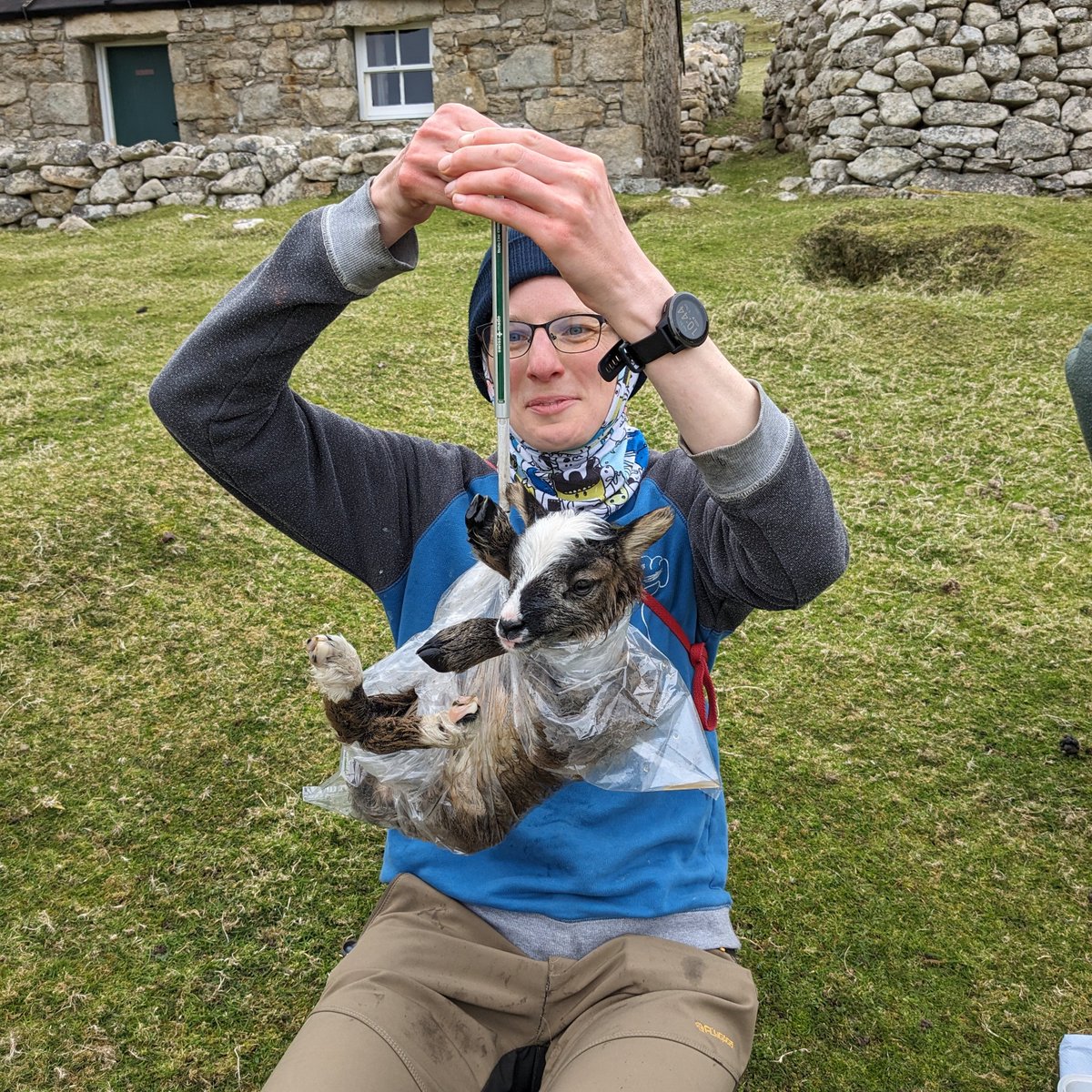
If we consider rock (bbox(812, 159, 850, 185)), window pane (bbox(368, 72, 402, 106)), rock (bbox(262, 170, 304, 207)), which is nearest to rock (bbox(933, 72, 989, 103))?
rock (bbox(812, 159, 850, 185))

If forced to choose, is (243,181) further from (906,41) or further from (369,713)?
(369,713)

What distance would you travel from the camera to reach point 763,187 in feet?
39.2

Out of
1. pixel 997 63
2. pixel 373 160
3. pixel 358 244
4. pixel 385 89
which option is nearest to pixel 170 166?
pixel 373 160

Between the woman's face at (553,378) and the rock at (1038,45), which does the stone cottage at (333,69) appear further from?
the woman's face at (553,378)

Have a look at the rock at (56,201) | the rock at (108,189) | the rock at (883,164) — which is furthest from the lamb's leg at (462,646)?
the rock at (56,201)

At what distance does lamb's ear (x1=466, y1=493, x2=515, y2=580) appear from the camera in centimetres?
174

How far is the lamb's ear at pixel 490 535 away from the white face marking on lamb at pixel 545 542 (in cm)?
2

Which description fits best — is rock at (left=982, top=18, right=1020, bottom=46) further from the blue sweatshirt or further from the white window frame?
the white window frame

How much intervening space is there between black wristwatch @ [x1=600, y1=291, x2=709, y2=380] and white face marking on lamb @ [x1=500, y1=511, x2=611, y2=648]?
1.11ft

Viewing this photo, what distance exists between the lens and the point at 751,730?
12.7 feet

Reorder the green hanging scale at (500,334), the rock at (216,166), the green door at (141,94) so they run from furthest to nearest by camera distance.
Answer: the green door at (141,94), the rock at (216,166), the green hanging scale at (500,334)

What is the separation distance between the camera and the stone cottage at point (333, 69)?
40.0ft

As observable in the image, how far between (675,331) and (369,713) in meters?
0.93

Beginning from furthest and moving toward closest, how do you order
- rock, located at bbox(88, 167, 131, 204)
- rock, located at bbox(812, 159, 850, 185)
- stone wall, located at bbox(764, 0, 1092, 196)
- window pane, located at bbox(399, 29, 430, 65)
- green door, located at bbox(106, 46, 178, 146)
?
green door, located at bbox(106, 46, 178, 146)
window pane, located at bbox(399, 29, 430, 65)
rock, located at bbox(88, 167, 131, 204)
rock, located at bbox(812, 159, 850, 185)
stone wall, located at bbox(764, 0, 1092, 196)
